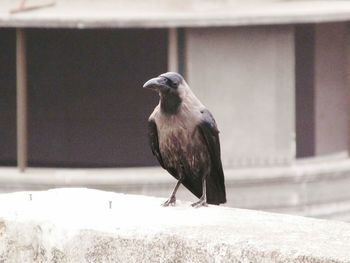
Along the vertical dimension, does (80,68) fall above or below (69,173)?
above

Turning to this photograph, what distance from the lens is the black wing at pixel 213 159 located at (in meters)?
7.75

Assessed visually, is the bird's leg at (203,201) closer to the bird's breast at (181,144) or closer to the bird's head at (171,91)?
the bird's breast at (181,144)

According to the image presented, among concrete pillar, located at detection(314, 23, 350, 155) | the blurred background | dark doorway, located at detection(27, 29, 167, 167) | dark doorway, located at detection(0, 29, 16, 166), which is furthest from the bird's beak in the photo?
dark doorway, located at detection(0, 29, 16, 166)

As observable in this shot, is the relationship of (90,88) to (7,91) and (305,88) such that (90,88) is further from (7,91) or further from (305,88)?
(305,88)

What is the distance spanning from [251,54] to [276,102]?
0.60 meters

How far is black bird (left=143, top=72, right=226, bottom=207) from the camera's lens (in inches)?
301

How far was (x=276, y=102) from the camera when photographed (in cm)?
1648

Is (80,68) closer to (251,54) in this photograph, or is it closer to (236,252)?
(251,54)

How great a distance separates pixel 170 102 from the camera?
25.0 feet

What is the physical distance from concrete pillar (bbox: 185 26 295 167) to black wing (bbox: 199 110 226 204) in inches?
317

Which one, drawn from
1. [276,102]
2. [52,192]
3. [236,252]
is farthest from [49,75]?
[236,252]

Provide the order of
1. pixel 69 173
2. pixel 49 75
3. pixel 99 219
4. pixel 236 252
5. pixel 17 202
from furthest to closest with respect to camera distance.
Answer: pixel 49 75 → pixel 69 173 → pixel 17 202 → pixel 99 219 → pixel 236 252

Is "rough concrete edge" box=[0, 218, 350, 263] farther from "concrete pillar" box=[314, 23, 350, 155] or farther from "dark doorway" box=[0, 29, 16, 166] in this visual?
"dark doorway" box=[0, 29, 16, 166]

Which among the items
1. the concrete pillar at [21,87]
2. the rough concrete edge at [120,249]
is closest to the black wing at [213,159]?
the rough concrete edge at [120,249]
